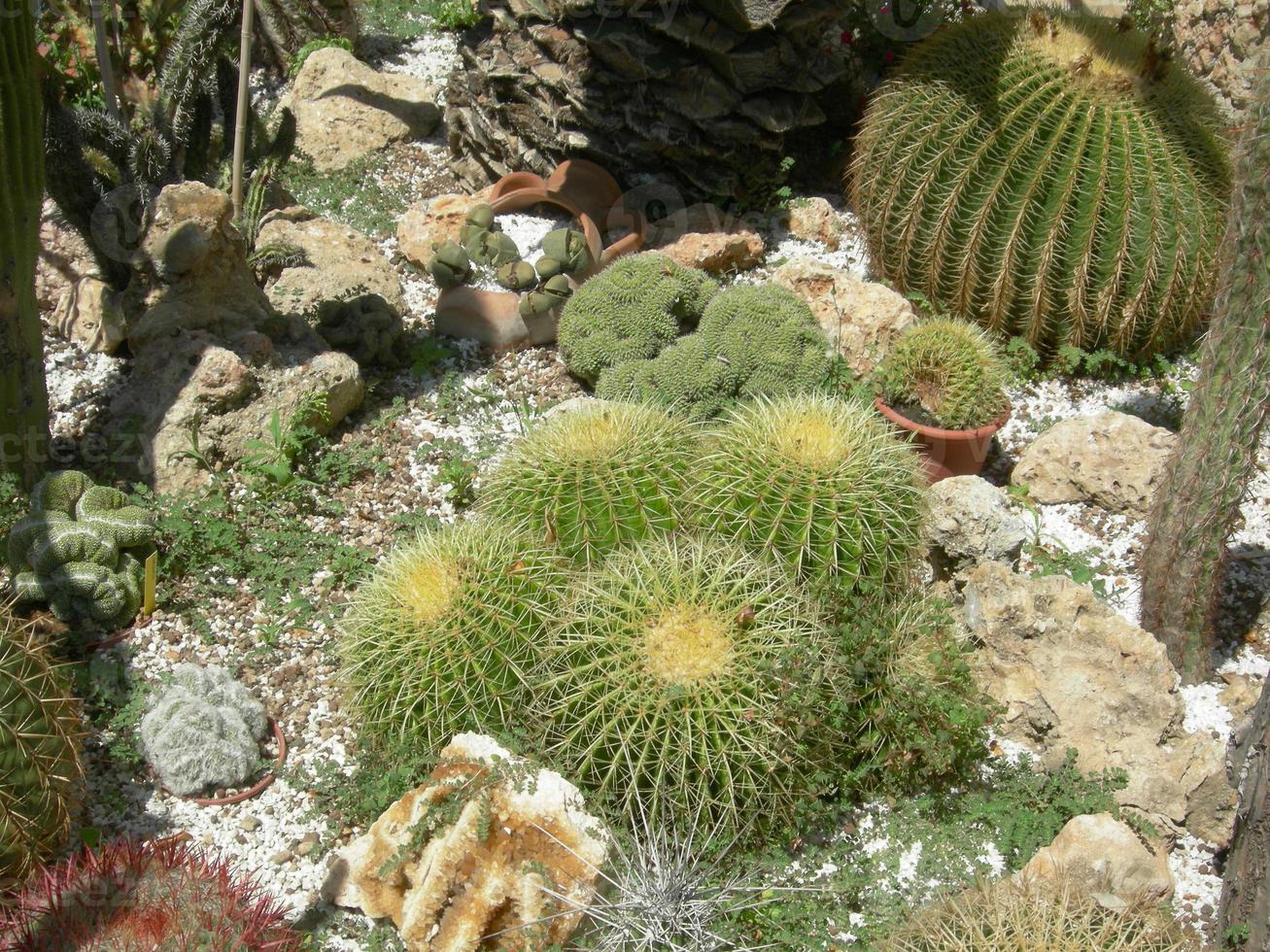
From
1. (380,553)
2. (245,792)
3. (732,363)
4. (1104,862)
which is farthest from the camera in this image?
(732,363)

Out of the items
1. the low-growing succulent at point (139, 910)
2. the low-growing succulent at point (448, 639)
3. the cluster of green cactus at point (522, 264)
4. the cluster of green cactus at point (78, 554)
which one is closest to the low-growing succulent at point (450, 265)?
the cluster of green cactus at point (522, 264)

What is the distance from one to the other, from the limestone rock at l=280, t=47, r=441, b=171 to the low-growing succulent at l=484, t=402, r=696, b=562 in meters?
4.22

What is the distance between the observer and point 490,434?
518cm

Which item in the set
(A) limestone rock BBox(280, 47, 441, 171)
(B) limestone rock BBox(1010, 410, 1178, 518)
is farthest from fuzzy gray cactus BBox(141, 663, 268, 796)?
(A) limestone rock BBox(280, 47, 441, 171)

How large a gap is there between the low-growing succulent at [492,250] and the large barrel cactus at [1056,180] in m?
1.96

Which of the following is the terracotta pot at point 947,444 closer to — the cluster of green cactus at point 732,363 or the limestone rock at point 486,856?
the cluster of green cactus at point 732,363

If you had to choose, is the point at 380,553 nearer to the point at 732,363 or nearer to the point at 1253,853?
the point at 732,363

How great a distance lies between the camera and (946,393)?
16.1 ft

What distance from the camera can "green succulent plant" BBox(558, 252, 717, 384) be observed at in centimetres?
524

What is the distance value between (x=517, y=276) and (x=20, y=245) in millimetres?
2351

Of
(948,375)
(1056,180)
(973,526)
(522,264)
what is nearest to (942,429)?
(948,375)

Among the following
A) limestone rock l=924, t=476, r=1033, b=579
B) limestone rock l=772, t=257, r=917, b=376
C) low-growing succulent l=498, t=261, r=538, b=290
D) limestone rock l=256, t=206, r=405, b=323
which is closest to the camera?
limestone rock l=924, t=476, r=1033, b=579

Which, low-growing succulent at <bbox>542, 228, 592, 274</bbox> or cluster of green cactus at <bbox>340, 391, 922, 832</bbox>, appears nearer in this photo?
cluster of green cactus at <bbox>340, 391, 922, 832</bbox>

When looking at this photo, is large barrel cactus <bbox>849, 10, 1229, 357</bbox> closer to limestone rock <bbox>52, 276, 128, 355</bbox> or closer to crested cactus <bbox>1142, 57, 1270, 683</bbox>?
crested cactus <bbox>1142, 57, 1270, 683</bbox>
